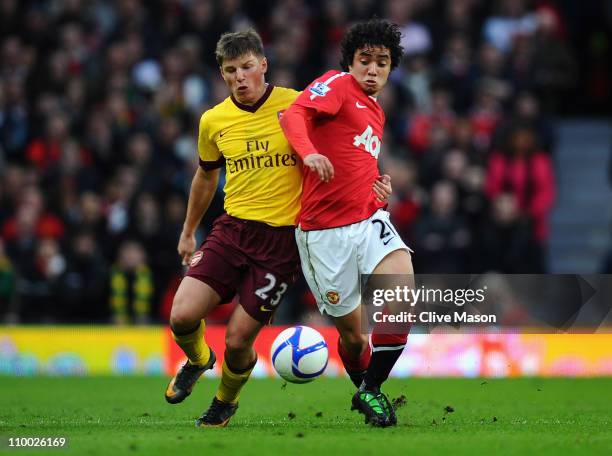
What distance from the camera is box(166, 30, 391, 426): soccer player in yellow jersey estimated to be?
8.38 meters

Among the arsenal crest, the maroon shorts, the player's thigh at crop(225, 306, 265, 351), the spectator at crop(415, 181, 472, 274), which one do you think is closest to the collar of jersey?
the maroon shorts

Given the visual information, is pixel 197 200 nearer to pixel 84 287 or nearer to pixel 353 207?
pixel 353 207

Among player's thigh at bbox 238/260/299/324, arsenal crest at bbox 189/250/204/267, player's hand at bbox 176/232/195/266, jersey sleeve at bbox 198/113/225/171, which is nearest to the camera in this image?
player's thigh at bbox 238/260/299/324

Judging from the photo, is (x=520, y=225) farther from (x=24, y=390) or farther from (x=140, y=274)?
(x=24, y=390)

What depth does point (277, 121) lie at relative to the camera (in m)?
8.52

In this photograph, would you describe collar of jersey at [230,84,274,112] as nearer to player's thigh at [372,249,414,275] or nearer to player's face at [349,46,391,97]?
player's face at [349,46,391,97]

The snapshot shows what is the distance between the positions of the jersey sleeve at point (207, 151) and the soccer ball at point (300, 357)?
51.6 inches

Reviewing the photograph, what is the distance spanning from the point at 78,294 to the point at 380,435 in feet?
30.2

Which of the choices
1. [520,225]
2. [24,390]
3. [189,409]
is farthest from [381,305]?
[520,225]

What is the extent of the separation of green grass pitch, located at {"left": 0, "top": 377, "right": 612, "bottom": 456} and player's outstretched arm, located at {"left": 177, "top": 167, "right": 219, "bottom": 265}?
1.26 metres

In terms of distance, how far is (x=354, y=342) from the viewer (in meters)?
8.55

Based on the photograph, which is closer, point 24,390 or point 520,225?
point 24,390

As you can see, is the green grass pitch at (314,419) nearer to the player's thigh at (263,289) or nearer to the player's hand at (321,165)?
the player's thigh at (263,289)

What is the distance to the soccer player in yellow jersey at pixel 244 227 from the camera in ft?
27.5
